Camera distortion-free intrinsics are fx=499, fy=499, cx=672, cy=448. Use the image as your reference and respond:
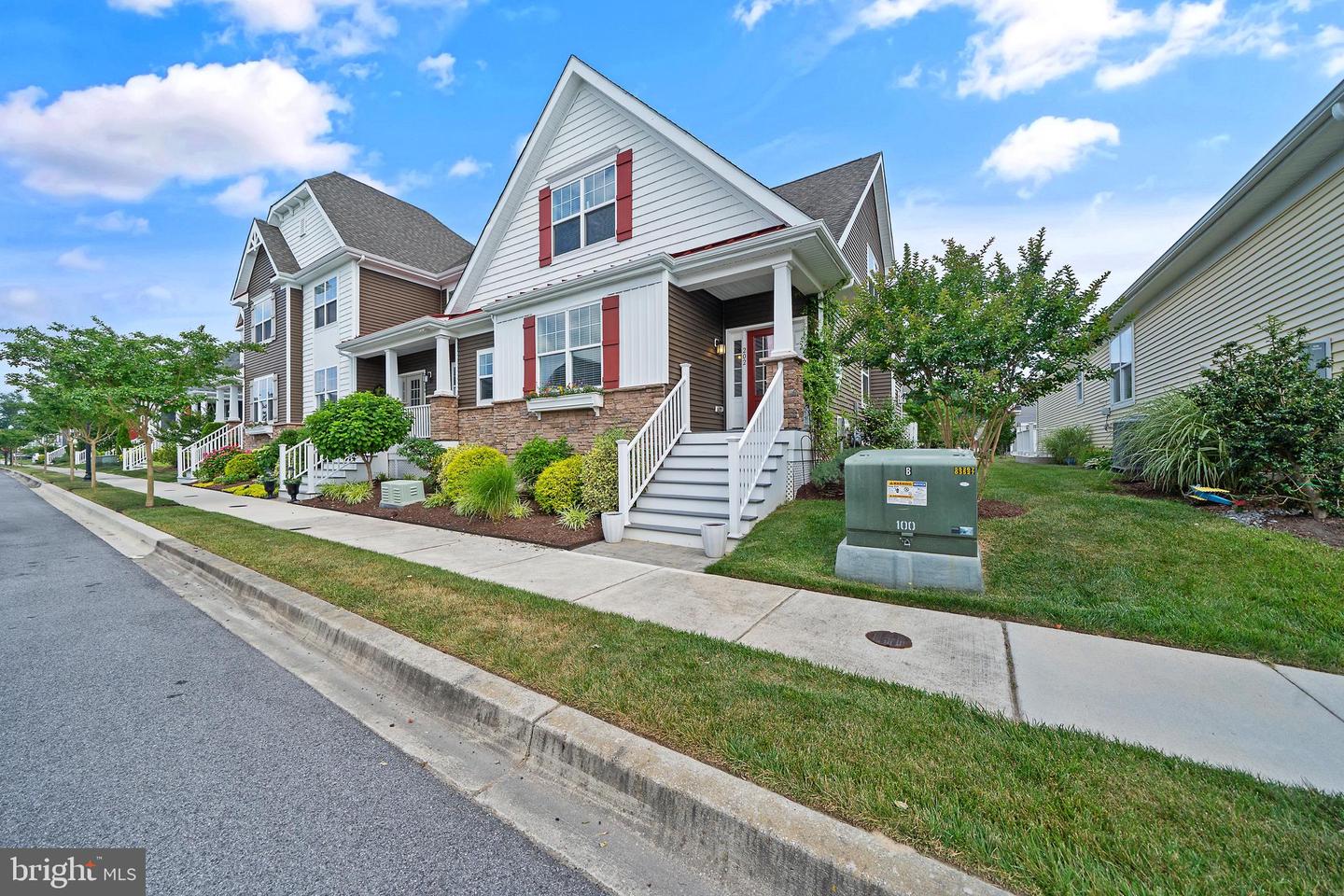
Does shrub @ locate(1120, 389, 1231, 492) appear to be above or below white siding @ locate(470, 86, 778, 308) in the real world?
below

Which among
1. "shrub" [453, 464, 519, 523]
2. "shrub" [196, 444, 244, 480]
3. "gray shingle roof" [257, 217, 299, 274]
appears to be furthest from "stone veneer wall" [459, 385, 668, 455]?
"gray shingle roof" [257, 217, 299, 274]

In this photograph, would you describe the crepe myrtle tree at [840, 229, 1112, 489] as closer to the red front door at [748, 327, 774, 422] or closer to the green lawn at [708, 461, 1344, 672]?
the green lawn at [708, 461, 1344, 672]

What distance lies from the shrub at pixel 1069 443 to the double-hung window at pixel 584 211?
1536 centimetres

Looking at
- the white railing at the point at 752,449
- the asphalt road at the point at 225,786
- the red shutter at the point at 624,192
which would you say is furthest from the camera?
the red shutter at the point at 624,192

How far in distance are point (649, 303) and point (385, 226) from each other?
13882 millimetres

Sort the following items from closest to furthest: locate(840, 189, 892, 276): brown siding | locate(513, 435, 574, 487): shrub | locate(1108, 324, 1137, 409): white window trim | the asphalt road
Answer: the asphalt road, locate(513, 435, 574, 487): shrub, locate(840, 189, 892, 276): brown siding, locate(1108, 324, 1137, 409): white window trim

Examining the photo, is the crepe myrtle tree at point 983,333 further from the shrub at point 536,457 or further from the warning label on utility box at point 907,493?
the shrub at point 536,457

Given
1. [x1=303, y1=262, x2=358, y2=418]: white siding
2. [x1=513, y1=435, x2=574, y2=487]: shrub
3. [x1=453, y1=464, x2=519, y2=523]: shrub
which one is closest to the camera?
[x1=453, y1=464, x2=519, y2=523]: shrub

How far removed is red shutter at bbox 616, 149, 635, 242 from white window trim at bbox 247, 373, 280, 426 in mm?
15111

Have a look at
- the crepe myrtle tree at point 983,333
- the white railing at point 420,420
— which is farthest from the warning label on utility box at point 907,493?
the white railing at point 420,420

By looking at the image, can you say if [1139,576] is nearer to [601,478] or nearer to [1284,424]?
[1284,424]

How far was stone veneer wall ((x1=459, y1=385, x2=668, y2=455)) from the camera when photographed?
902 centimetres

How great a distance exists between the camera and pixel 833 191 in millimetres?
12414

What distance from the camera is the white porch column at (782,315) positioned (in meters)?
8.00
